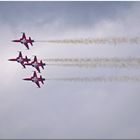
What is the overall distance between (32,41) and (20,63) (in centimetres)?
598

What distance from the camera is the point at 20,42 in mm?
197375

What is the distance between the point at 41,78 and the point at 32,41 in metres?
8.74

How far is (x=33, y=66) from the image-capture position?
195m

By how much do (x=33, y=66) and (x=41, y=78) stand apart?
12.3 feet

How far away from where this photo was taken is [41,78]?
7741 inches

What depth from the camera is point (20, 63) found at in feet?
646

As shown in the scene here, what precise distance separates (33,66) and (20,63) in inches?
152

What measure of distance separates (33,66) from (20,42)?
269 inches

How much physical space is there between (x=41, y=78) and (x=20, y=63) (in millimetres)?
5918

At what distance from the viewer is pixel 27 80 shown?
656 ft

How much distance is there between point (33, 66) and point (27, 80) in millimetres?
6266
